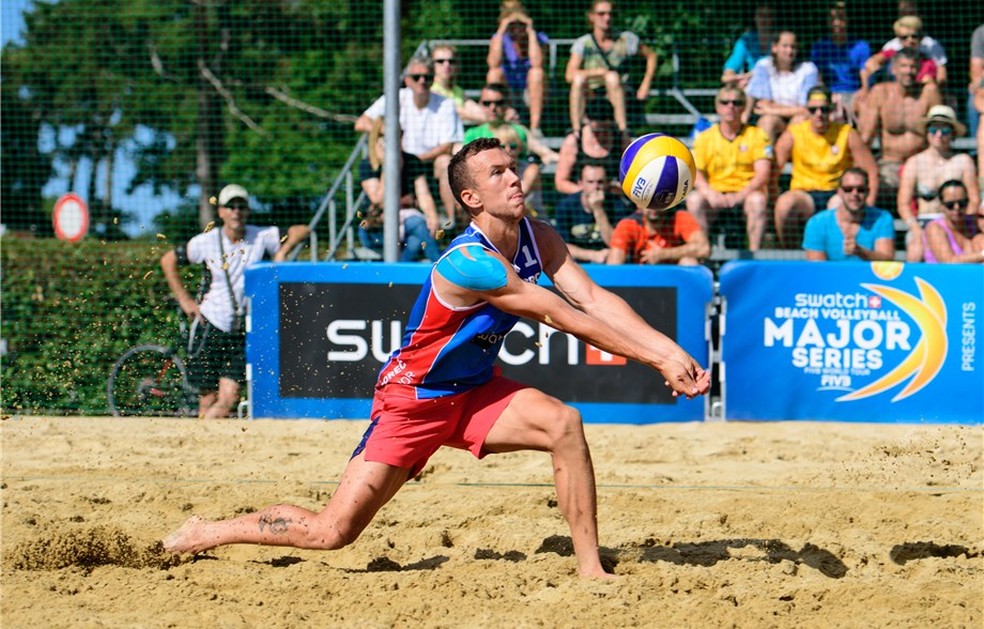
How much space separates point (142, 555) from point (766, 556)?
2736mm

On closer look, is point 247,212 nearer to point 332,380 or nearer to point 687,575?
point 332,380

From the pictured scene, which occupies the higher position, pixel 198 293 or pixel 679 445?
pixel 198 293

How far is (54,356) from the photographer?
9430mm

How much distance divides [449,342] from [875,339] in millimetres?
4945

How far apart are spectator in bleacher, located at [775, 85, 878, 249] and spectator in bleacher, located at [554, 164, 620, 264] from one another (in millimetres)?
1432

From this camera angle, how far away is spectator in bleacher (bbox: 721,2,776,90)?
463 inches

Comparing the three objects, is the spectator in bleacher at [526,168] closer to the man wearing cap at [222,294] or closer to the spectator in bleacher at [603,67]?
the spectator in bleacher at [603,67]

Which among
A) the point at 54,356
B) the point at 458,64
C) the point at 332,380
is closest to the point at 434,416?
the point at 332,380

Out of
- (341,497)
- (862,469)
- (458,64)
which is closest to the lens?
(341,497)

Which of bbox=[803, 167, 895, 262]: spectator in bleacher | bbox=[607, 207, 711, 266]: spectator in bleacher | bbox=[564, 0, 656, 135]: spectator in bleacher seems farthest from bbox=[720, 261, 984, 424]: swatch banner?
bbox=[564, 0, 656, 135]: spectator in bleacher

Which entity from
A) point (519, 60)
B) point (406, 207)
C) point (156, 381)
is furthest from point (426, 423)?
point (519, 60)

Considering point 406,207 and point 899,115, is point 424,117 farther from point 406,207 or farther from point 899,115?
point 899,115

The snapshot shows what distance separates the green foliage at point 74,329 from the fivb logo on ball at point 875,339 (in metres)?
4.61

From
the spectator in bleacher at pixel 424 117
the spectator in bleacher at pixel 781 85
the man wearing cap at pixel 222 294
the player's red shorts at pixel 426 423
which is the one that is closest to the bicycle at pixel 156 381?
the man wearing cap at pixel 222 294
